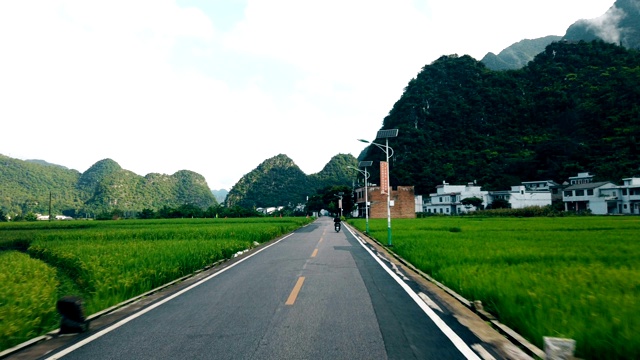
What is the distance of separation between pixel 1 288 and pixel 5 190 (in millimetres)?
134990

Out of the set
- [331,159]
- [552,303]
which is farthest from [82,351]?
[331,159]

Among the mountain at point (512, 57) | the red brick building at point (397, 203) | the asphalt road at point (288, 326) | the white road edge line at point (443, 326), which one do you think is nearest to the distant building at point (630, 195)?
the red brick building at point (397, 203)

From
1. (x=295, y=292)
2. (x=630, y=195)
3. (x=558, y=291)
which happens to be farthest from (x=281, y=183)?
(x=558, y=291)

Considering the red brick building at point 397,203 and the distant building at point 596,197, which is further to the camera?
the red brick building at point 397,203

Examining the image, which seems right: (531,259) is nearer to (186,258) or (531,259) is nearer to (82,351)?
(186,258)

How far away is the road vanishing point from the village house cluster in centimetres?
5719

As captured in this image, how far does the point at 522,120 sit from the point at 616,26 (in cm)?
9716

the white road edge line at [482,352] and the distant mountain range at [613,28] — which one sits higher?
the distant mountain range at [613,28]

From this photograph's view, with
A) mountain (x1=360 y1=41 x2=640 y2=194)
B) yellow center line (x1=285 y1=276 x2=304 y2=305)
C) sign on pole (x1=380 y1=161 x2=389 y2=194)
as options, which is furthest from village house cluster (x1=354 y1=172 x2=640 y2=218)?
yellow center line (x1=285 y1=276 x2=304 y2=305)

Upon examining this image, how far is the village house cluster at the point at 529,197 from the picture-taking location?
5954cm

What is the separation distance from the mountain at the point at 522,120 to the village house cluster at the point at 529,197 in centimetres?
449

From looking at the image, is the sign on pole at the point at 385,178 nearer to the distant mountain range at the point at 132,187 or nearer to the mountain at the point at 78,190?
the distant mountain range at the point at 132,187

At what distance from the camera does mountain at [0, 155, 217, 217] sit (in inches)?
4341

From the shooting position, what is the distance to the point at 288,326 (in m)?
5.46
